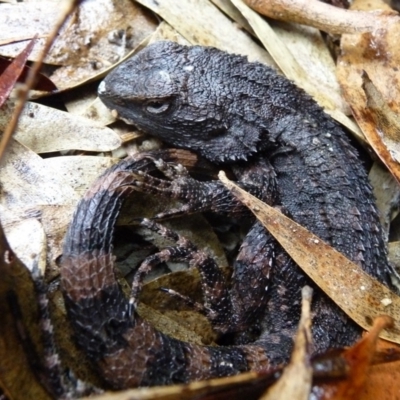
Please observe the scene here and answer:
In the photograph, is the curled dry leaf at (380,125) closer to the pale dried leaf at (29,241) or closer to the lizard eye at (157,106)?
the lizard eye at (157,106)

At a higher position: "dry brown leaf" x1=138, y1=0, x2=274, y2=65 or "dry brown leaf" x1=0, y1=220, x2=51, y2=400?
"dry brown leaf" x1=138, y1=0, x2=274, y2=65

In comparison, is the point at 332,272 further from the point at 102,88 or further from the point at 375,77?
the point at 102,88

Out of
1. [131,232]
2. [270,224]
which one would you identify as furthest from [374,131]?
[131,232]

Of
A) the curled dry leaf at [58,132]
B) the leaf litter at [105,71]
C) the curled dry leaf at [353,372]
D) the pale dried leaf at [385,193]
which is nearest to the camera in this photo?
the curled dry leaf at [353,372]

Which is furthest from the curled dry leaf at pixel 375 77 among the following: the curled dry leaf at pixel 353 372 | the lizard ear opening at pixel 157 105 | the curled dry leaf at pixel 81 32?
the curled dry leaf at pixel 353 372

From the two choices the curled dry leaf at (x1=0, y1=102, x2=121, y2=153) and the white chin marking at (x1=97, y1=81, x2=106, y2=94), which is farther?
the white chin marking at (x1=97, y1=81, x2=106, y2=94)

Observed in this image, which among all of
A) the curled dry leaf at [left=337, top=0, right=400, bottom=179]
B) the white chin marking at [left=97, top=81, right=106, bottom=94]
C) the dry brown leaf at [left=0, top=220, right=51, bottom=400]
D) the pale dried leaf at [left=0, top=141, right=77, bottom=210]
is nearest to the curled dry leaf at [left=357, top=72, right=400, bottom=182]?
the curled dry leaf at [left=337, top=0, right=400, bottom=179]

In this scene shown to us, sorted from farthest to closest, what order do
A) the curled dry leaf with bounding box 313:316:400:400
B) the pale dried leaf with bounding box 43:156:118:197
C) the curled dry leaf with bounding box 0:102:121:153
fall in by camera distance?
the curled dry leaf with bounding box 0:102:121:153 → the pale dried leaf with bounding box 43:156:118:197 → the curled dry leaf with bounding box 313:316:400:400

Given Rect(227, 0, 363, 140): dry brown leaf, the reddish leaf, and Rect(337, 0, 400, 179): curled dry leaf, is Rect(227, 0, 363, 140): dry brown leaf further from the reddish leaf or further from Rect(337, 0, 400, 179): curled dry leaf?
the reddish leaf

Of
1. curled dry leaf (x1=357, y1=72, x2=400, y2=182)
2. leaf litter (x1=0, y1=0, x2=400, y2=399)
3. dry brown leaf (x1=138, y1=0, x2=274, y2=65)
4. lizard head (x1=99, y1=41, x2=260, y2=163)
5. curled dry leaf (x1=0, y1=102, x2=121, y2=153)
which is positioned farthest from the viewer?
dry brown leaf (x1=138, y1=0, x2=274, y2=65)
